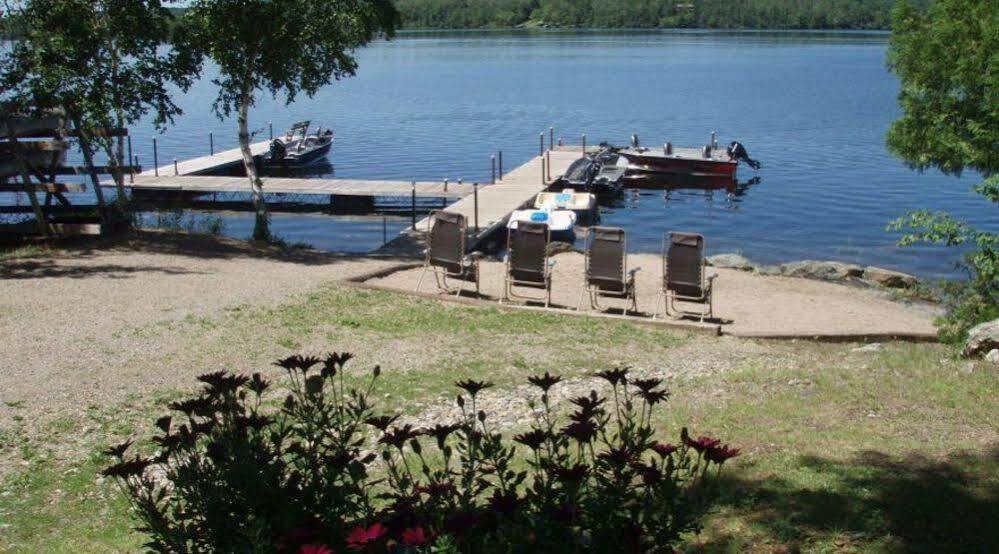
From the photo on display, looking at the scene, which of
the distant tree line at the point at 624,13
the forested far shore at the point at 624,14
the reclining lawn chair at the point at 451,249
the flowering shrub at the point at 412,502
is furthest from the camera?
the distant tree line at the point at 624,13

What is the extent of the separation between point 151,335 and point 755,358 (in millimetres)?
6292

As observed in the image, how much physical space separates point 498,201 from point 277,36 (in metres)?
10.6

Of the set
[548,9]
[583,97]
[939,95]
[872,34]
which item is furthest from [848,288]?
[548,9]

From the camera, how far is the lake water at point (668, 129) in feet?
89.3

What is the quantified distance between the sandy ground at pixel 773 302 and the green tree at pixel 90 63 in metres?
5.66

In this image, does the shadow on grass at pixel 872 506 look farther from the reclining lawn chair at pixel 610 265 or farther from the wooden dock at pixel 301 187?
the wooden dock at pixel 301 187

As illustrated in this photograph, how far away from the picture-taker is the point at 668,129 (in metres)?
48.2

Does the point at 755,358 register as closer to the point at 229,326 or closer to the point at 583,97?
the point at 229,326

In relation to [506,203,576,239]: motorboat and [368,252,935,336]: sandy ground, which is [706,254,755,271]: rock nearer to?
[368,252,935,336]: sandy ground

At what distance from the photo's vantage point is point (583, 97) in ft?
202

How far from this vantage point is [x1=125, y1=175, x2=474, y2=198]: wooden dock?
2755 cm

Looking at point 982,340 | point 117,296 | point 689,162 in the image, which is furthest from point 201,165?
point 982,340

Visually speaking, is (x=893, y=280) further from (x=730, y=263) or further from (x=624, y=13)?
(x=624, y=13)

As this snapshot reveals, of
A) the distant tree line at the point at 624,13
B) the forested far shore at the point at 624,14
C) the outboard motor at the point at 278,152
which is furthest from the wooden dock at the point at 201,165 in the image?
the forested far shore at the point at 624,14
